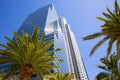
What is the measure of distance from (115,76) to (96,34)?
1084 centimetres

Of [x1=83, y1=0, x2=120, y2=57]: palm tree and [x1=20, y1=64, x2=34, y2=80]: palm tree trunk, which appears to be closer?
[x1=83, y1=0, x2=120, y2=57]: palm tree

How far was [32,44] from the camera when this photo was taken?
22562 mm

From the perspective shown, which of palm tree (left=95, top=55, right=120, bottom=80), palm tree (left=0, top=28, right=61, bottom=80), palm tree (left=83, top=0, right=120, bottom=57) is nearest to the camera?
palm tree (left=83, top=0, right=120, bottom=57)

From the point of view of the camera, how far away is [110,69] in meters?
31.6

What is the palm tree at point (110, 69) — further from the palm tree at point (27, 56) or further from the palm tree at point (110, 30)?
the palm tree at point (27, 56)

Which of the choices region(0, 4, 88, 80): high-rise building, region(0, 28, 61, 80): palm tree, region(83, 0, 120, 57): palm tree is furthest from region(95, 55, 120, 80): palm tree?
region(0, 4, 88, 80): high-rise building

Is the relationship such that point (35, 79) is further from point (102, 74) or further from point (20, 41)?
point (20, 41)

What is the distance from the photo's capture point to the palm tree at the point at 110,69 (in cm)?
2984

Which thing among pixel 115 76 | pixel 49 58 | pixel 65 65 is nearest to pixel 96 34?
pixel 49 58

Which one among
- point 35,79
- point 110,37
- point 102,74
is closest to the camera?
point 110,37

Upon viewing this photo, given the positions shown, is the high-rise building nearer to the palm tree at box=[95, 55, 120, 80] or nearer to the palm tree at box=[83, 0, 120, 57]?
the palm tree at box=[95, 55, 120, 80]

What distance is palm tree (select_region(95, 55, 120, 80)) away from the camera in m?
29.8

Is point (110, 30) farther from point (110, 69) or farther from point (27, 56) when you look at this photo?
point (110, 69)

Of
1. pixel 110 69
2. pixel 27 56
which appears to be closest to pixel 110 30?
pixel 27 56
